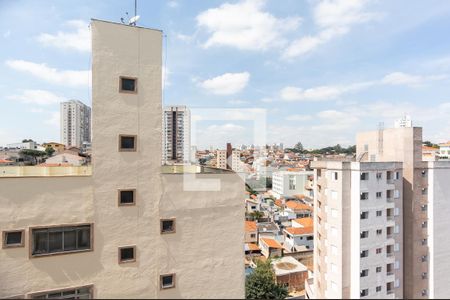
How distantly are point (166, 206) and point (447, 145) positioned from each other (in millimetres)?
50167

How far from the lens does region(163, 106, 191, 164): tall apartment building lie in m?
7.39

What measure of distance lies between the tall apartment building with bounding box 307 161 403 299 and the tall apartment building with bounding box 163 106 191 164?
230 inches

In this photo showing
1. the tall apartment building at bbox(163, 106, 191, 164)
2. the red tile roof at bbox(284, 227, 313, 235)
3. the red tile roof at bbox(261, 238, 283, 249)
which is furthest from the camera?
the red tile roof at bbox(284, 227, 313, 235)

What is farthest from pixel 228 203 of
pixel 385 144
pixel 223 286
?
pixel 385 144

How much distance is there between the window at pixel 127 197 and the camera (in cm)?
448

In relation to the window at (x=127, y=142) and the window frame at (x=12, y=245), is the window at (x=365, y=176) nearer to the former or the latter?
the window at (x=127, y=142)

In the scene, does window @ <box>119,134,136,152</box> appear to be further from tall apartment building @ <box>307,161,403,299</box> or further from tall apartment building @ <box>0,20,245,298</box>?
tall apartment building @ <box>307,161,403,299</box>

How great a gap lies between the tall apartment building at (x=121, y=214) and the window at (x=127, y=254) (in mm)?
16

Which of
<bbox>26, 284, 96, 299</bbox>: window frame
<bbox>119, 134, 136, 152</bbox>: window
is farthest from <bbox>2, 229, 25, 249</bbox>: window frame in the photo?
<bbox>119, 134, 136, 152</bbox>: window

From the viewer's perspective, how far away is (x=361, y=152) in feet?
38.6

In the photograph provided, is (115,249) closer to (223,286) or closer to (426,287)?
(223,286)

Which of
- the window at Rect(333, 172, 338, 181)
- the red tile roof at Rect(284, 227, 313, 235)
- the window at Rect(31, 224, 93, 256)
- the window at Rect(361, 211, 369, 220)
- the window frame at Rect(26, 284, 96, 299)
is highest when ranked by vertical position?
the window at Rect(333, 172, 338, 181)

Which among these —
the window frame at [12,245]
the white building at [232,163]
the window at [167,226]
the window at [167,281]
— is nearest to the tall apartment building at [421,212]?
the white building at [232,163]

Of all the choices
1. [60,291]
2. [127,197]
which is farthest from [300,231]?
[60,291]
